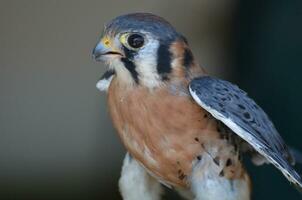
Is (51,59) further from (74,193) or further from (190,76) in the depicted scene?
(190,76)

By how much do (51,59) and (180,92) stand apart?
1.50 m

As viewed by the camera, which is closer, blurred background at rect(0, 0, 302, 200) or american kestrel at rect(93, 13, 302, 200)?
american kestrel at rect(93, 13, 302, 200)

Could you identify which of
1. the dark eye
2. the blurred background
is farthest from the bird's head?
the blurred background

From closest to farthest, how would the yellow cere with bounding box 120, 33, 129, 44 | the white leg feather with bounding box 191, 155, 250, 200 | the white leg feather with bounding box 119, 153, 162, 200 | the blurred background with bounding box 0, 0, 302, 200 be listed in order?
the yellow cere with bounding box 120, 33, 129, 44 → the white leg feather with bounding box 191, 155, 250, 200 → the white leg feather with bounding box 119, 153, 162, 200 → the blurred background with bounding box 0, 0, 302, 200

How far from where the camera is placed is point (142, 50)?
6.50ft

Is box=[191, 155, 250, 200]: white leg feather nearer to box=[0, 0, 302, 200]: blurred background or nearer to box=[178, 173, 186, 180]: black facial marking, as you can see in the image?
box=[178, 173, 186, 180]: black facial marking

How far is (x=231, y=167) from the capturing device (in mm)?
2082

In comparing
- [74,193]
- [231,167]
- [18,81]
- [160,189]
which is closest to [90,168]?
[74,193]

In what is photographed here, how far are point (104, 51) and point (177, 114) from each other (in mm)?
248

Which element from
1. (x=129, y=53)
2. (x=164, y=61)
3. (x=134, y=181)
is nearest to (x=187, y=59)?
(x=164, y=61)

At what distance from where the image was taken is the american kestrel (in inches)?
77.4

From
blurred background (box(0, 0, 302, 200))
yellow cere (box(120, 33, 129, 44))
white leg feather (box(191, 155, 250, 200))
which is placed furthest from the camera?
blurred background (box(0, 0, 302, 200))

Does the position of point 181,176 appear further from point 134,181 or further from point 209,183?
point 134,181

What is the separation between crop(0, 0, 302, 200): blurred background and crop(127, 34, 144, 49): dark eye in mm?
1117
